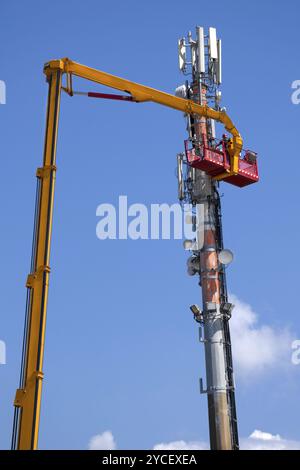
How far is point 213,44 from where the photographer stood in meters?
62.4

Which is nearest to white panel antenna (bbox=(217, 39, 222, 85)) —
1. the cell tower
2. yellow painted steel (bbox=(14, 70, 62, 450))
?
the cell tower

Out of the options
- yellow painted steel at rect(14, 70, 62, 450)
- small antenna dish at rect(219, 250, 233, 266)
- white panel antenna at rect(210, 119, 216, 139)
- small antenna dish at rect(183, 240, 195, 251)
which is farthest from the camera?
white panel antenna at rect(210, 119, 216, 139)

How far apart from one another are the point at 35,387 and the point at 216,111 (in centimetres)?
3182

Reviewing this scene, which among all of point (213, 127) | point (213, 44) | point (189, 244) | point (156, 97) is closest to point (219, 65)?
point (213, 44)

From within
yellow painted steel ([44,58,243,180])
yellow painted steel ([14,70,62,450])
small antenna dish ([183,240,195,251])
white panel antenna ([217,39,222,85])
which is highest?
white panel antenna ([217,39,222,85])

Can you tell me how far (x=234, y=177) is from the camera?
186 feet

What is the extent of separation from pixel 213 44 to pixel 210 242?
62.1 feet

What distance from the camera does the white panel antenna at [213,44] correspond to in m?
62.1

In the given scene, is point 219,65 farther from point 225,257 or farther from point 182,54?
point 225,257

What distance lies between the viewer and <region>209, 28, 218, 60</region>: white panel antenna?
62.1 meters

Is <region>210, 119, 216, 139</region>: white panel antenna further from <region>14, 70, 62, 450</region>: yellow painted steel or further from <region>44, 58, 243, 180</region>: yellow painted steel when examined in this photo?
<region>14, 70, 62, 450</region>: yellow painted steel

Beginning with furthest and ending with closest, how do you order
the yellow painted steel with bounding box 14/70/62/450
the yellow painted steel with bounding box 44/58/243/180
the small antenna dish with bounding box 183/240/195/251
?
the small antenna dish with bounding box 183/240/195/251 → the yellow painted steel with bounding box 44/58/243/180 → the yellow painted steel with bounding box 14/70/62/450

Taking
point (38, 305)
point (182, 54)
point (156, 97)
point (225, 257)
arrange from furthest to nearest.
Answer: point (182, 54)
point (225, 257)
point (156, 97)
point (38, 305)
